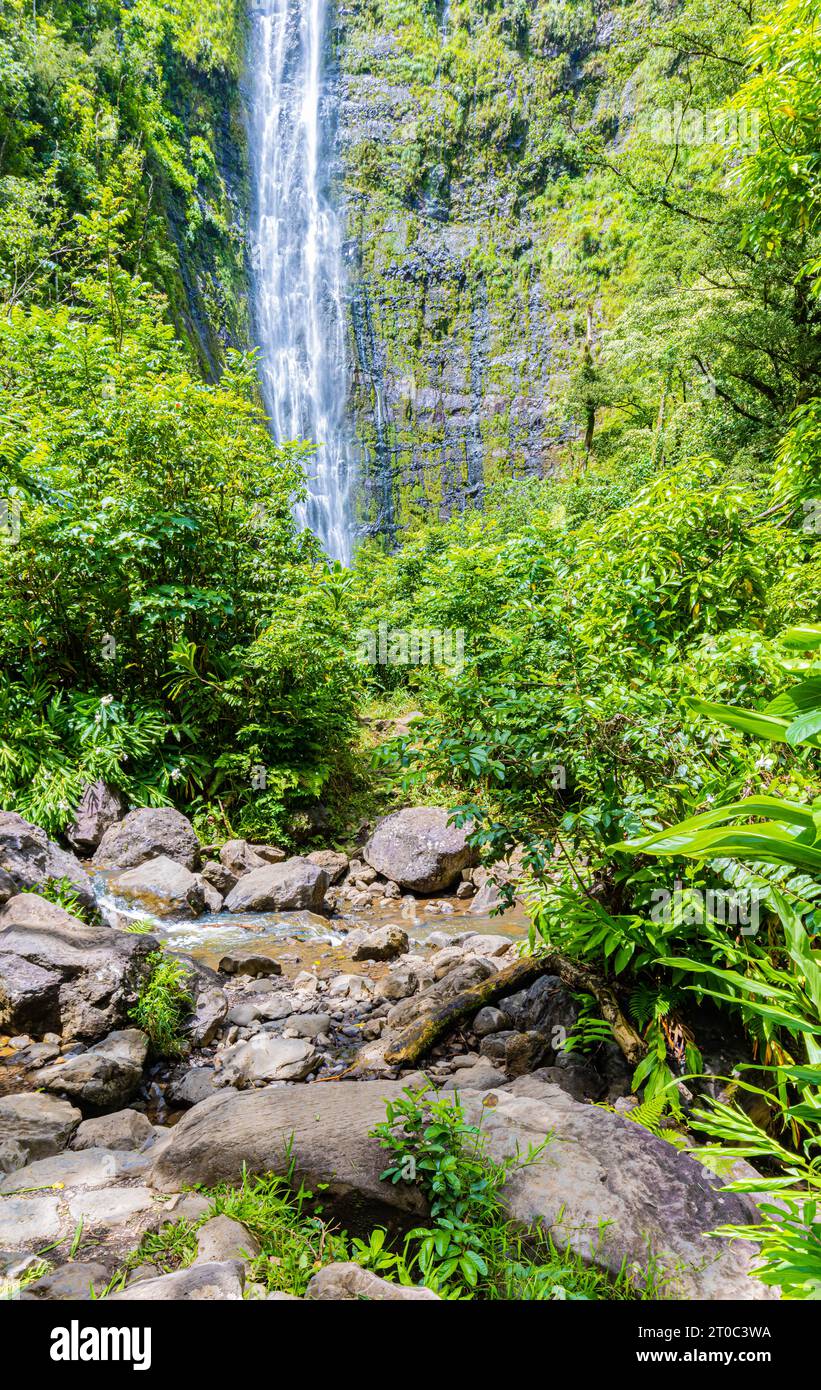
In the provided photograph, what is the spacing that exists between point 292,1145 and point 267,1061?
1.47 meters

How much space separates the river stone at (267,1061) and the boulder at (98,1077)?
0.44 metres

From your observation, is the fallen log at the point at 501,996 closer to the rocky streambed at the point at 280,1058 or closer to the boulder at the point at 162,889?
the rocky streambed at the point at 280,1058

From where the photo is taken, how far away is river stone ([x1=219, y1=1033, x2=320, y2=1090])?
328 centimetres

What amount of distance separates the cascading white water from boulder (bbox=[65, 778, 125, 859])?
1928 cm

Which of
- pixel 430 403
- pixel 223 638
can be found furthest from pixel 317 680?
pixel 430 403

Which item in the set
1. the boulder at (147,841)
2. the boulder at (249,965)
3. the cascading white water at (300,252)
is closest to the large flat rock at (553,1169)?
the boulder at (249,965)

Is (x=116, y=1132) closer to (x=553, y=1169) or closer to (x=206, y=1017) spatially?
(x=206, y=1017)

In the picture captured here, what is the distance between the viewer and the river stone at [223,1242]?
66.1 inches

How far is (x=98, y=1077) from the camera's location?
10.1 ft

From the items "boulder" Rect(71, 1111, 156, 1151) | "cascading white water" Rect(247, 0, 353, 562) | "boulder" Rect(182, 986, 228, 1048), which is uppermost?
"cascading white water" Rect(247, 0, 353, 562)

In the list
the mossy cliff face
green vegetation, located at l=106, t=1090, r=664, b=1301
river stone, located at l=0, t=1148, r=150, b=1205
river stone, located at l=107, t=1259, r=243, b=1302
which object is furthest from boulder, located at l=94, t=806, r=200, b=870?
the mossy cliff face

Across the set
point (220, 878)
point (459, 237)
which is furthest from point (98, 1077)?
point (459, 237)

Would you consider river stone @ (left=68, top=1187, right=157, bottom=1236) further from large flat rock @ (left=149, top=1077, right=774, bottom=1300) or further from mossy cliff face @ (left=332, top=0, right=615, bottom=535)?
mossy cliff face @ (left=332, top=0, right=615, bottom=535)

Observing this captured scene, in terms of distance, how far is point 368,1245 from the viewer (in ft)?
6.10
